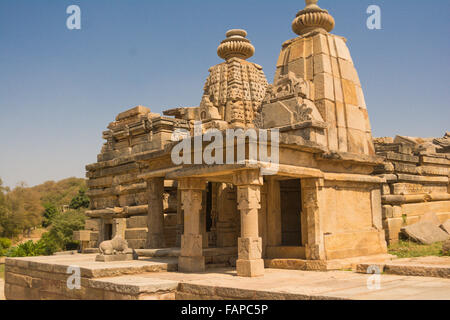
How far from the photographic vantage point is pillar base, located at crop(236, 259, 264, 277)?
8.95 m

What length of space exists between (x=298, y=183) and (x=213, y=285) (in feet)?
20.5

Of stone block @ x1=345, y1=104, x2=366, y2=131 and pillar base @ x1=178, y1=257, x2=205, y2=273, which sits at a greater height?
stone block @ x1=345, y1=104, x2=366, y2=131

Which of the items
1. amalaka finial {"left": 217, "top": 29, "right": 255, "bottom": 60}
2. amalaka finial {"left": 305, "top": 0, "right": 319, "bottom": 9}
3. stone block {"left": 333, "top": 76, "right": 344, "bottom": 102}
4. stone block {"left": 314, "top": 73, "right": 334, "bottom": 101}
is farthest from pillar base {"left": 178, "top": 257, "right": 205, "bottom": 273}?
amalaka finial {"left": 217, "top": 29, "right": 255, "bottom": 60}

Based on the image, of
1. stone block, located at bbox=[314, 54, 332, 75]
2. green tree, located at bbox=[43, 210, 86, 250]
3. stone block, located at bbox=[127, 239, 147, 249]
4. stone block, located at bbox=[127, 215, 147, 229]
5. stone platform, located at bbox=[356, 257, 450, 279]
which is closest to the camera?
stone platform, located at bbox=[356, 257, 450, 279]

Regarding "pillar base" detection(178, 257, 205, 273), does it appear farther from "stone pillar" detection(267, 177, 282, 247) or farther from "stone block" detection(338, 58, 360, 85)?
"stone block" detection(338, 58, 360, 85)

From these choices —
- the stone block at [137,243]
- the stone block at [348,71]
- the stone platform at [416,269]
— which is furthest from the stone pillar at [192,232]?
the stone block at [137,243]

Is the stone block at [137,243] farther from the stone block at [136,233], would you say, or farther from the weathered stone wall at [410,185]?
the weathered stone wall at [410,185]

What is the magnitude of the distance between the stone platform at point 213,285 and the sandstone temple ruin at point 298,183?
80 cm

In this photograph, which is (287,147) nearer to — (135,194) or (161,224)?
(161,224)

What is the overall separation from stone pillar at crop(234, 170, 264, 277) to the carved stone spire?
621cm

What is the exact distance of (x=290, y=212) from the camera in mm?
13188

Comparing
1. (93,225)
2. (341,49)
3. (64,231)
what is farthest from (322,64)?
(64,231)

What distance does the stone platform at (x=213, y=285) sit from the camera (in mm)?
6461

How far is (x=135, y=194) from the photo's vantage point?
58.6 ft
